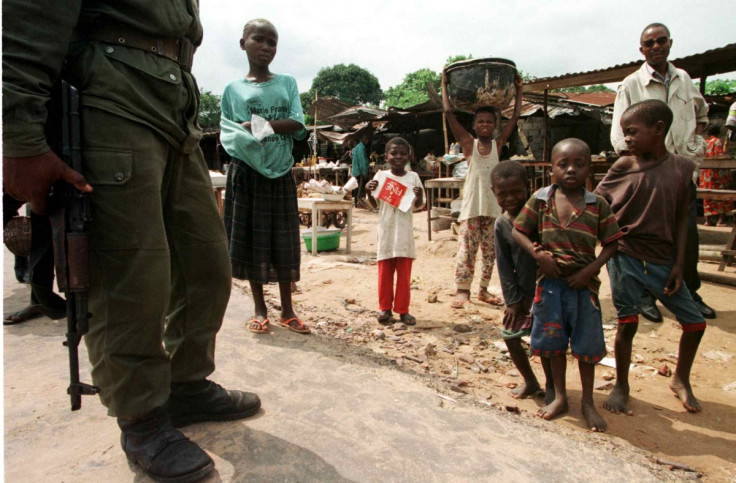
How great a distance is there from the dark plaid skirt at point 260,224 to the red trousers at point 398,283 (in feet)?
2.83

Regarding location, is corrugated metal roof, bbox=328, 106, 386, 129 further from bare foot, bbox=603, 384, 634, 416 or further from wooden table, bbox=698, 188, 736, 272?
bare foot, bbox=603, 384, 634, 416

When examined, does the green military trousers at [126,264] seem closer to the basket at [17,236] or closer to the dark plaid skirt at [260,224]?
the dark plaid skirt at [260,224]

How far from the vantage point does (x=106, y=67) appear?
143 centimetres

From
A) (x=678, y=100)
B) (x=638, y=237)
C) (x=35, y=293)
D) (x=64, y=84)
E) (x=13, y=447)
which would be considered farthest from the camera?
(x=678, y=100)

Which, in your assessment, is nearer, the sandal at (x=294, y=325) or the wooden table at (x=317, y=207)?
the sandal at (x=294, y=325)

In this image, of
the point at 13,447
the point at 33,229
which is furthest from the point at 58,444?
the point at 33,229

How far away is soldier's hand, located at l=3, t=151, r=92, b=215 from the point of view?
1.27m

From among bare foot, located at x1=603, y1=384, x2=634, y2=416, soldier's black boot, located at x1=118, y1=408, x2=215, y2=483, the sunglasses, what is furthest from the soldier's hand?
the sunglasses

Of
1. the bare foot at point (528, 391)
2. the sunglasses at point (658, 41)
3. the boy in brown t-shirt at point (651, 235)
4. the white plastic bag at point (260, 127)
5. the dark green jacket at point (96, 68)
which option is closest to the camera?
the dark green jacket at point (96, 68)

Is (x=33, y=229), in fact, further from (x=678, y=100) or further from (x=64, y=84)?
(x=678, y=100)

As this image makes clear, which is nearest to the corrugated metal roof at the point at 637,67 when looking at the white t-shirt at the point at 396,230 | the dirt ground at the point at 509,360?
the dirt ground at the point at 509,360

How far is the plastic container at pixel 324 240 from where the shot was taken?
7.09m

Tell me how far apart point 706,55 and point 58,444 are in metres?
8.57

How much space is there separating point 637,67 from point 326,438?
7.07m
